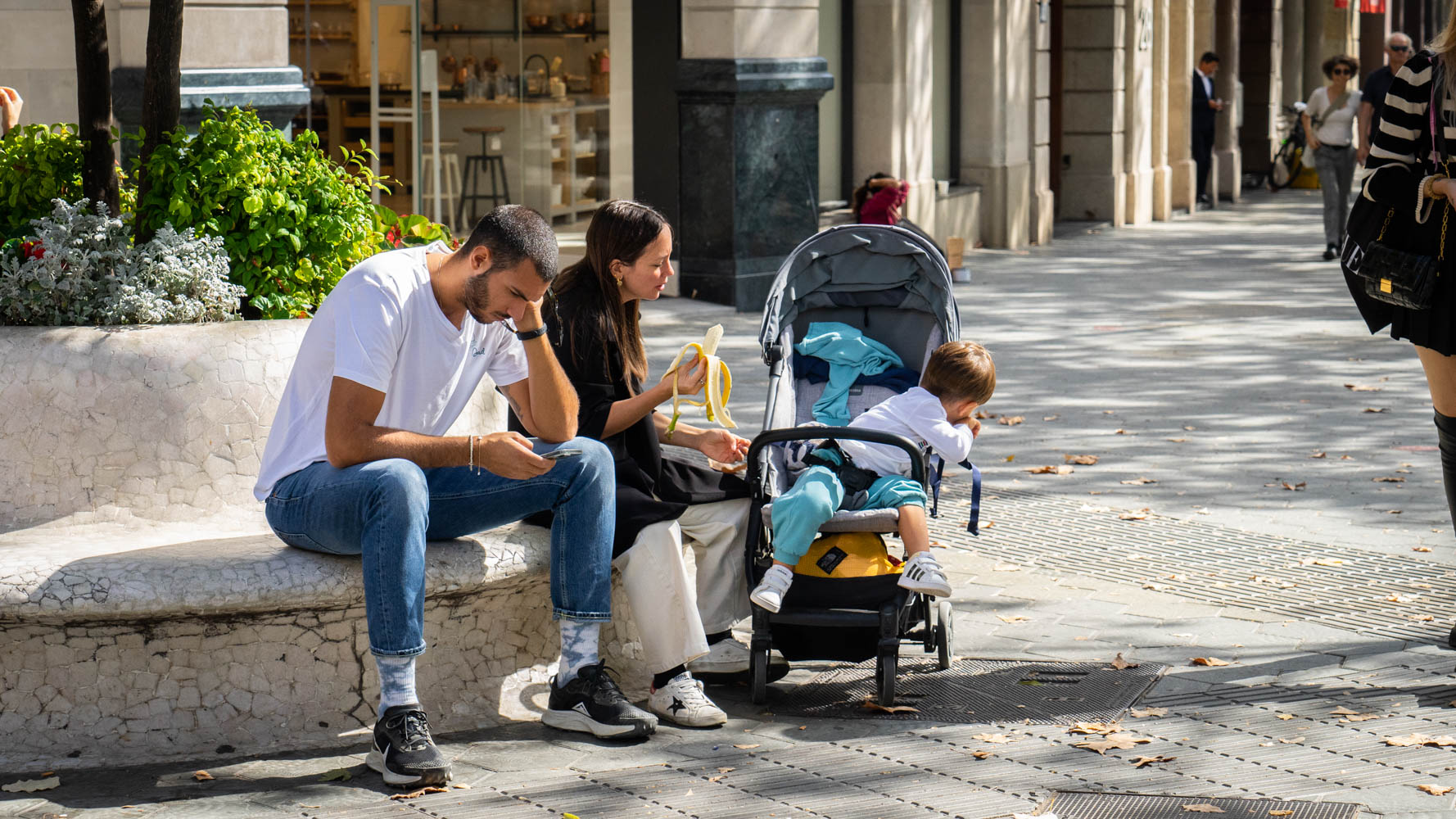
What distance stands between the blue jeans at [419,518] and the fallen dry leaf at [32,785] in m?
0.81

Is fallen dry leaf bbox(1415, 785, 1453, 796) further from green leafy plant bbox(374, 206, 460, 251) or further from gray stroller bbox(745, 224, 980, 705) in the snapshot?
green leafy plant bbox(374, 206, 460, 251)

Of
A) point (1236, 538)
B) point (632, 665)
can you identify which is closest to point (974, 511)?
point (632, 665)

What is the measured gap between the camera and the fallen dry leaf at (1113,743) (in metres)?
4.64

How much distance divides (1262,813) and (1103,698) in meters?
0.91

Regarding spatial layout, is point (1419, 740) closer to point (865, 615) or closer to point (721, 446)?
point (865, 615)

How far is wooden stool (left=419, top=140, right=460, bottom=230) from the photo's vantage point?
46.5 ft

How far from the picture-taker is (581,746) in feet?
15.4

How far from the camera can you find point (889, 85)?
52.5 ft

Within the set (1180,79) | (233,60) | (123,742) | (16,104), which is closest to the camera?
(123,742)

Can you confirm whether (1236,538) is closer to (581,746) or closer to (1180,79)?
(581,746)

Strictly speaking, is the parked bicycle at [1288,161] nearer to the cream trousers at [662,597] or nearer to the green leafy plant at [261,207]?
the green leafy plant at [261,207]

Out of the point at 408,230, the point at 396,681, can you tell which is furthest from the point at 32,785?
the point at 408,230

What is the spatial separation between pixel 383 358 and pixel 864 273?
7.84 feet

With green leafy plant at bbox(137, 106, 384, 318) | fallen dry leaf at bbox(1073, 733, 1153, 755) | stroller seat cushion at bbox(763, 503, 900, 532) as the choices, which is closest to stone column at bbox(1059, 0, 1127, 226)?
green leafy plant at bbox(137, 106, 384, 318)
